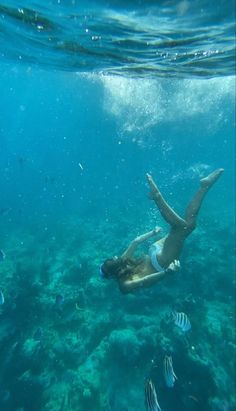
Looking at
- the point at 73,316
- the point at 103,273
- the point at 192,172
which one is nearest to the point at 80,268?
the point at 73,316

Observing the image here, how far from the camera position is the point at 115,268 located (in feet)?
24.4

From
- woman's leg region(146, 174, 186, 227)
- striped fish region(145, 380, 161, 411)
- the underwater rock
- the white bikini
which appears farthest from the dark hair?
the underwater rock

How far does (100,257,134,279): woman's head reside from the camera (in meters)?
7.27

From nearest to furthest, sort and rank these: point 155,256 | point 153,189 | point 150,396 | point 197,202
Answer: point 150,396 → point 153,189 → point 197,202 → point 155,256

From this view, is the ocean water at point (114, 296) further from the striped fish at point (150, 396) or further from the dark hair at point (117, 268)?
the striped fish at point (150, 396)

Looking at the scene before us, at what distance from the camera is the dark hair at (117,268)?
728 cm

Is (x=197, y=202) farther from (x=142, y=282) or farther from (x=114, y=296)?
(x=114, y=296)

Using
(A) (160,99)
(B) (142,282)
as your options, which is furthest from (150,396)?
(A) (160,99)

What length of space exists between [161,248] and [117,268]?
119 cm

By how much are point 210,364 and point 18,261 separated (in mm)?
12758

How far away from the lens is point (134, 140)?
219 ft

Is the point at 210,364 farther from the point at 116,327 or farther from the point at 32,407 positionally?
the point at 32,407

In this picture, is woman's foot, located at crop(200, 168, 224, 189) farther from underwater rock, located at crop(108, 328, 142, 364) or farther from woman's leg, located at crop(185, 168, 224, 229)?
underwater rock, located at crop(108, 328, 142, 364)

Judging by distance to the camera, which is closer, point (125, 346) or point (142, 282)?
point (142, 282)
